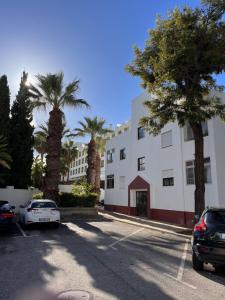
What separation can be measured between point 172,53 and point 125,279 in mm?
11834

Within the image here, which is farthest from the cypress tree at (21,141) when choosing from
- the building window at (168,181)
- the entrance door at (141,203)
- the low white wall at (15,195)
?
the building window at (168,181)

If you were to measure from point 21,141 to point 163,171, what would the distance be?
48.0 feet

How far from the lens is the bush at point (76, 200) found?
24.1 m

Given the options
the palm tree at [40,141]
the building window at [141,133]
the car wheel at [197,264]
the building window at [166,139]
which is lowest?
the car wheel at [197,264]

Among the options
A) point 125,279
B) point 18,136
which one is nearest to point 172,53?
point 125,279

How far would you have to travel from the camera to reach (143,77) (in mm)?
16906

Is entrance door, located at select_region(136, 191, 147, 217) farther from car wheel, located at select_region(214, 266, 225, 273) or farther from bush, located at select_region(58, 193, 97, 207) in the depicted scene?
car wheel, located at select_region(214, 266, 225, 273)

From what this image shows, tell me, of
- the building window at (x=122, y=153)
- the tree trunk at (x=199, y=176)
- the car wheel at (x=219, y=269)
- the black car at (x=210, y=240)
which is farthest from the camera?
the building window at (x=122, y=153)

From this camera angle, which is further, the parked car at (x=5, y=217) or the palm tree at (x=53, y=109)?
the palm tree at (x=53, y=109)

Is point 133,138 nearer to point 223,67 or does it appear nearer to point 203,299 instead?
point 223,67

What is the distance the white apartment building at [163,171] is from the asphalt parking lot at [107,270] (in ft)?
24.6

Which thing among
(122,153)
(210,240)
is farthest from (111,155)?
(210,240)

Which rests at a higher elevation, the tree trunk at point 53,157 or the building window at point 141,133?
the building window at point 141,133

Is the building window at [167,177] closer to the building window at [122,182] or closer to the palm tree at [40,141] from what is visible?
the building window at [122,182]
